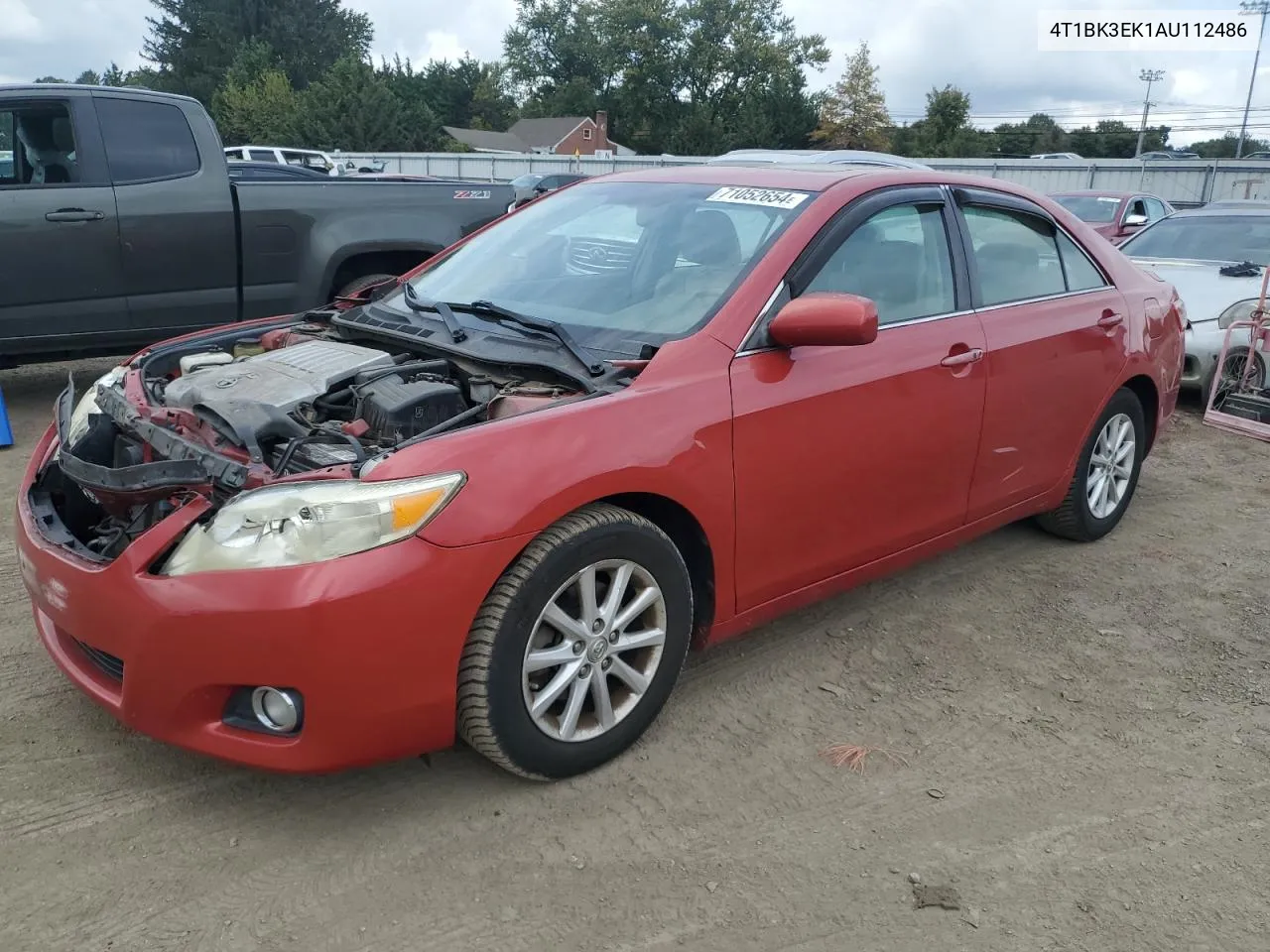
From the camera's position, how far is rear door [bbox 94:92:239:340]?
633 centimetres

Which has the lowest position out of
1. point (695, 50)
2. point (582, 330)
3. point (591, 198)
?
point (582, 330)

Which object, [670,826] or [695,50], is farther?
[695,50]

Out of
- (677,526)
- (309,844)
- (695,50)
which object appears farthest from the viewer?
(695,50)

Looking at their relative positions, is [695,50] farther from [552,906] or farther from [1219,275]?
[552,906]

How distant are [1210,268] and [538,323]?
7.36 m

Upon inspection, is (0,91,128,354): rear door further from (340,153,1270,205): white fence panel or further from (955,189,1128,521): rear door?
(340,153,1270,205): white fence panel

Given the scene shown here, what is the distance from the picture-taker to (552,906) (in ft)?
7.79

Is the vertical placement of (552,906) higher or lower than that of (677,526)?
lower

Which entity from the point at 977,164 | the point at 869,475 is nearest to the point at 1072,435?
the point at 869,475

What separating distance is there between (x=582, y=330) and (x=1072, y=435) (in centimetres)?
234

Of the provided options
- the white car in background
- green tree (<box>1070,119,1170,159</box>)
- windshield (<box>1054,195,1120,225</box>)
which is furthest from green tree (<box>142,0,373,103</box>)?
windshield (<box>1054,195,1120,225</box>)

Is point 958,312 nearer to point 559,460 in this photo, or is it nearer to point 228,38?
point 559,460

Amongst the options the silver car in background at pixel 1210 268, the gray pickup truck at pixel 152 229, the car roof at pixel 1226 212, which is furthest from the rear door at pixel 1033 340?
the car roof at pixel 1226 212

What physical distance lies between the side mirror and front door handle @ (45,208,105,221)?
4927 mm
